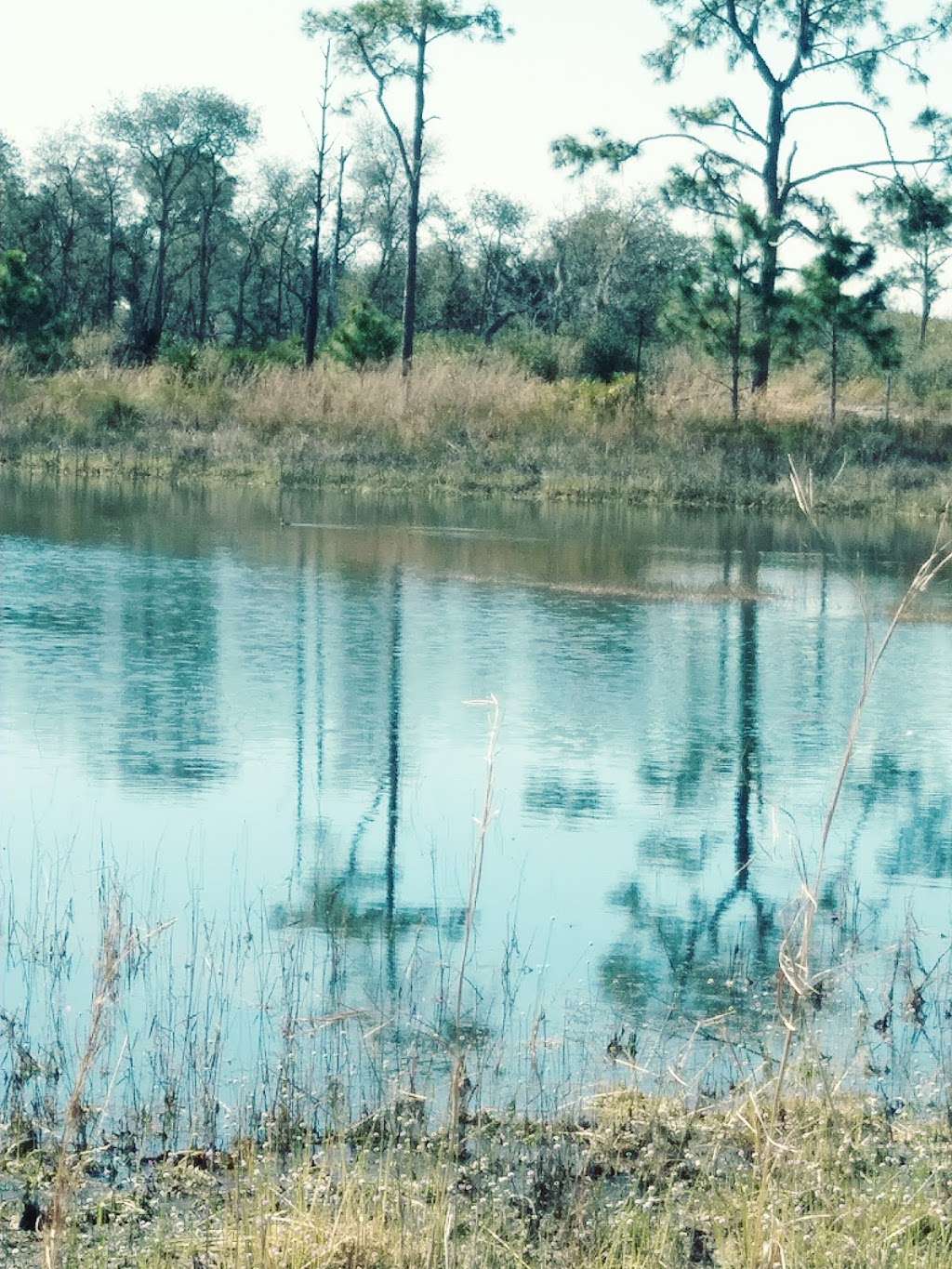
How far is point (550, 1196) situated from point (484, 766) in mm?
6045

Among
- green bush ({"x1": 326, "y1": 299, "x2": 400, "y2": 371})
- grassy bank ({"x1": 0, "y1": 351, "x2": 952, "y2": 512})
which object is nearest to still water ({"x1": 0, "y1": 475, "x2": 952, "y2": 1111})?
grassy bank ({"x1": 0, "y1": 351, "x2": 952, "y2": 512})

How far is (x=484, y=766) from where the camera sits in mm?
10938

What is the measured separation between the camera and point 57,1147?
518 cm

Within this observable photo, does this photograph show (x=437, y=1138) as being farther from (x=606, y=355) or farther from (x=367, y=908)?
(x=606, y=355)

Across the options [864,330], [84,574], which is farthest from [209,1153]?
[864,330]

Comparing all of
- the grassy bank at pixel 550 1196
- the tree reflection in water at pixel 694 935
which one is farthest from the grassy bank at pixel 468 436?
the grassy bank at pixel 550 1196

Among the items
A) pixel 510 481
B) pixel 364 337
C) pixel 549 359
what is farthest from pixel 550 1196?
pixel 364 337

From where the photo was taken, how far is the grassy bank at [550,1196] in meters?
4.35

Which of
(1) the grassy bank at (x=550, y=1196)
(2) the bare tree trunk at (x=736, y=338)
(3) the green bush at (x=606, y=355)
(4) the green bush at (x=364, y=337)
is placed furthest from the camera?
(4) the green bush at (x=364, y=337)

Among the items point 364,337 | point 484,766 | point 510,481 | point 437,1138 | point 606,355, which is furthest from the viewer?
point 364,337

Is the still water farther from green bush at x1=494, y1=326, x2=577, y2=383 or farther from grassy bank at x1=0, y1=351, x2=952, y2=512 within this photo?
green bush at x1=494, y1=326, x2=577, y2=383

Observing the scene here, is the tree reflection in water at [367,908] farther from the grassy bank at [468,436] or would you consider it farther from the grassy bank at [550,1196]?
the grassy bank at [468,436]

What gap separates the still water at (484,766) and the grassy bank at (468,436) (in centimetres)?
1363

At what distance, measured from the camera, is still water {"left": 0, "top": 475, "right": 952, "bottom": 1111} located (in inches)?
296
